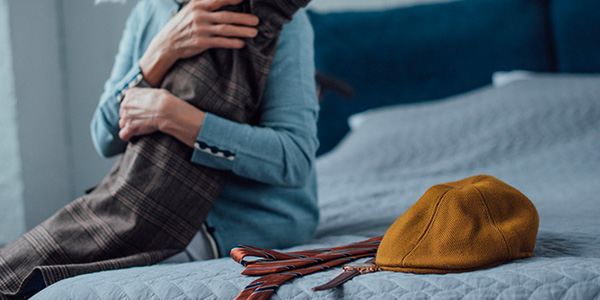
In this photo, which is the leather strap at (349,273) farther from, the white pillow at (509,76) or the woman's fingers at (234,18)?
the white pillow at (509,76)

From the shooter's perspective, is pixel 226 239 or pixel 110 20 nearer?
pixel 226 239

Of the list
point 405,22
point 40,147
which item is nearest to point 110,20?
point 40,147

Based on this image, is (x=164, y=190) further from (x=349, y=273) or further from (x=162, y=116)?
(x=349, y=273)

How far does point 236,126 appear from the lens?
75 centimetres

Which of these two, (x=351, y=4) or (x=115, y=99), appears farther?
(x=351, y=4)

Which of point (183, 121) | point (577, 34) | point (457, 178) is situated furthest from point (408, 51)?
point (183, 121)

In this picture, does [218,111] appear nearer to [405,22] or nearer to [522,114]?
[522,114]

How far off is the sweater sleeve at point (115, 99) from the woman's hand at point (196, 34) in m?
0.05

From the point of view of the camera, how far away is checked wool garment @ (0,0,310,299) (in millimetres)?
715

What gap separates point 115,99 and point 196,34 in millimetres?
195

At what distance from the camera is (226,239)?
81cm

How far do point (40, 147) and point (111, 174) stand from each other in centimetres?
76

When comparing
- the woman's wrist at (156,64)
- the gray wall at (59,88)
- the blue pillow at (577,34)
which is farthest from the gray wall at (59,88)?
the blue pillow at (577,34)

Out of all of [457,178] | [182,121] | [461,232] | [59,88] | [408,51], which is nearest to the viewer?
[461,232]
